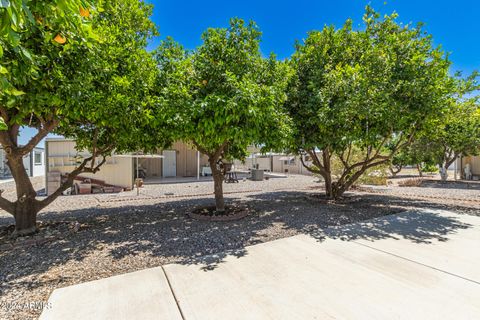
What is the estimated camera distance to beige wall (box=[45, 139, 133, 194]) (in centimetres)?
1103

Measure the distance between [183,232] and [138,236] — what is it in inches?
38.3

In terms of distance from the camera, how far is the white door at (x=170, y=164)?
18172 mm

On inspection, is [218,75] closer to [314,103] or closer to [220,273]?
[314,103]

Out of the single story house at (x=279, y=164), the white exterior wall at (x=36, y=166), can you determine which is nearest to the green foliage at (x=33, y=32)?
the single story house at (x=279, y=164)

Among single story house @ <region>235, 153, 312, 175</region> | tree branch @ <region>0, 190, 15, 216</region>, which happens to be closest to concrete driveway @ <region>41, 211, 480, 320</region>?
tree branch @ <region>0, 190, 15, 216</region>

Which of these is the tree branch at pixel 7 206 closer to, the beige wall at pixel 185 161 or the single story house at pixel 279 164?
the beige wall at pixel 185 161

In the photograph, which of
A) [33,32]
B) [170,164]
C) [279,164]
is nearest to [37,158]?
[170,164]

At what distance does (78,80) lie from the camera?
383 centimetres

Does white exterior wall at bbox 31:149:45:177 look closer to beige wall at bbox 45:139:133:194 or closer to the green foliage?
beige wall at bbox 45:139:133:194

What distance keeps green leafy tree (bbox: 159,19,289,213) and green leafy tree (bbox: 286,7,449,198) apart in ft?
4.87

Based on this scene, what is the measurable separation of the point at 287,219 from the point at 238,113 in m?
3.49

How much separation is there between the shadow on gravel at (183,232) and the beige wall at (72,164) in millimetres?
Result: 4585

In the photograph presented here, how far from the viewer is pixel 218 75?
526 cm

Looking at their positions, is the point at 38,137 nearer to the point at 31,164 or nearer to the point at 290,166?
the point at 31,164
